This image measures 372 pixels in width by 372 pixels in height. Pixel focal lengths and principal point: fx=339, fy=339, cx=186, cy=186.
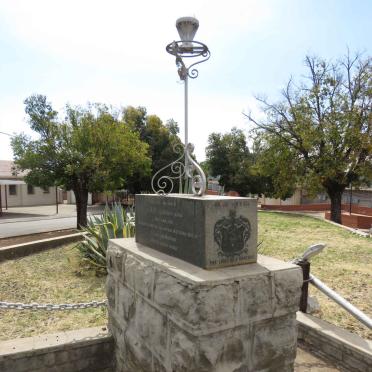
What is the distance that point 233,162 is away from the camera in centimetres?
2972

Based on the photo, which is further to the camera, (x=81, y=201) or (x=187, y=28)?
(x=81, y=201)

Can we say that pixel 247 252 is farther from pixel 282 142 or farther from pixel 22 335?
pixel 282 142

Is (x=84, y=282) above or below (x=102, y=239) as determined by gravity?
below

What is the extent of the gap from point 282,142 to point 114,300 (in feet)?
51.1

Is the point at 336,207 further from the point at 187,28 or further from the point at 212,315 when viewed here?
the point at 212,315

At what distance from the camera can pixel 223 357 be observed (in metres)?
2.38

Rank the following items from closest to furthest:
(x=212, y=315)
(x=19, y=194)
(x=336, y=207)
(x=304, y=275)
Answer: (x=212, y=315), (x=304, y=275), (x=336, y=207), (x=19, y=194)

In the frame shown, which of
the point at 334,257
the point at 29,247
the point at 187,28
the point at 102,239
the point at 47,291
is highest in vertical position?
the point at 187,28

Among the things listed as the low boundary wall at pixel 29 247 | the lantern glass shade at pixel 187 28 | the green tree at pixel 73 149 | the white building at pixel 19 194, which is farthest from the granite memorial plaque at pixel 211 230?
the white building at pixel 19 194

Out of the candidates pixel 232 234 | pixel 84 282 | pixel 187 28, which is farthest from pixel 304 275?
→ pixel 84 282

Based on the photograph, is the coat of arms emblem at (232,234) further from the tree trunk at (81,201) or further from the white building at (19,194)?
the white building at (19,194)

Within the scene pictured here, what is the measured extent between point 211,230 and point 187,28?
6.56 ft

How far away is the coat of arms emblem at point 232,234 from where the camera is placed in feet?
8.40

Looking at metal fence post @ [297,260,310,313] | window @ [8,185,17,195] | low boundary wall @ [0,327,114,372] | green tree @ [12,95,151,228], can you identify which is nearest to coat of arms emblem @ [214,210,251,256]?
metal fence post @ [297,260,310,313]
